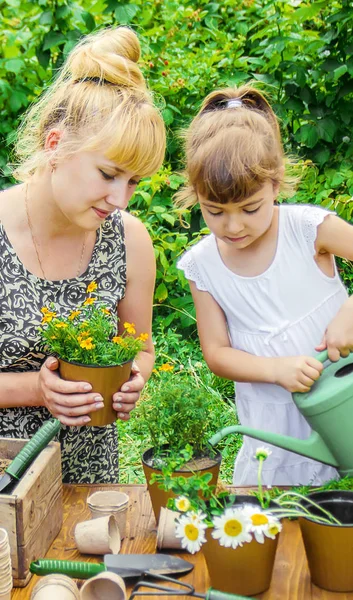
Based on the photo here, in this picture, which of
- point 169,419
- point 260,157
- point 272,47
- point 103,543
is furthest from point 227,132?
point 272,47

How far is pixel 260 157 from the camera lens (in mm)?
1637

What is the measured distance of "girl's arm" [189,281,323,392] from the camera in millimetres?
1495

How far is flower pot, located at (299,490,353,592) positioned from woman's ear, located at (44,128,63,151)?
0.87m

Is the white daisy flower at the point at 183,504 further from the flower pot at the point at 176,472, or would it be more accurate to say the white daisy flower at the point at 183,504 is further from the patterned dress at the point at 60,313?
the patterned dress at the point at 60,313

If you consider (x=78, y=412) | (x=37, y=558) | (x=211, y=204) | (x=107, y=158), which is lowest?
(x=37, y=558)

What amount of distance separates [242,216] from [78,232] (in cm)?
40

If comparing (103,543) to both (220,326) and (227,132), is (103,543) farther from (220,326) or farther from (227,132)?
(227,132)

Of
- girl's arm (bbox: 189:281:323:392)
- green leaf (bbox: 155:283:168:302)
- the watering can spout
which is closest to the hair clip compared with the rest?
girl's arm (bbox: 189:281:323:392)

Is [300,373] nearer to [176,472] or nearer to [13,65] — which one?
[176,472]

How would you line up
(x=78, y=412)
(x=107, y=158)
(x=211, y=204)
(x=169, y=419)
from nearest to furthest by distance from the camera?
(x=169, y=419) < (x=78, y=412) < (x=107, y=158) < (x=211, y=204)

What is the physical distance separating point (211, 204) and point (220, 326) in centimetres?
32

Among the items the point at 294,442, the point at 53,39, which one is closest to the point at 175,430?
the point at 294,442

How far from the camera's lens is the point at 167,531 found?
1.24m

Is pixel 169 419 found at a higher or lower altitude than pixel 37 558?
higher
